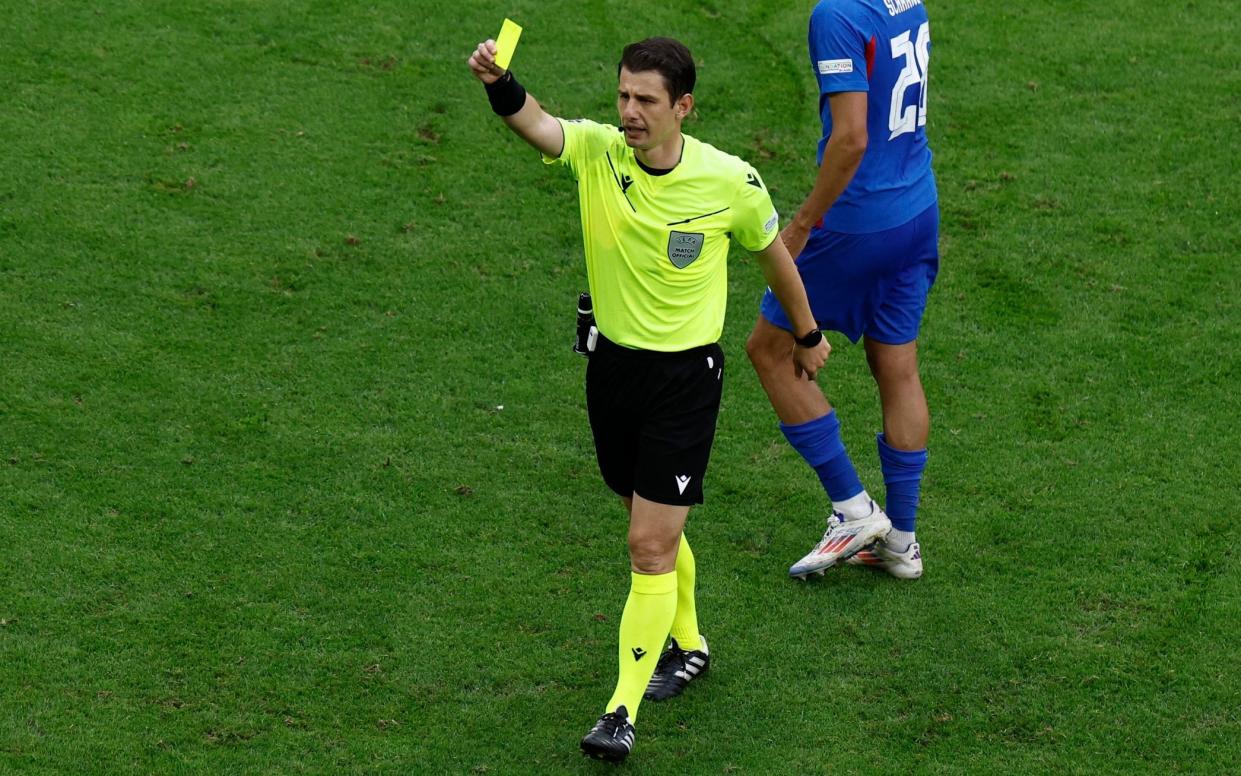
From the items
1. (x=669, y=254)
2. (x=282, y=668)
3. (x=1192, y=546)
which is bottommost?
(x=282, y=668)

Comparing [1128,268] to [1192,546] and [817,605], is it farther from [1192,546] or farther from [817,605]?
[817,605]

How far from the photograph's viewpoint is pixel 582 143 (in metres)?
4.81

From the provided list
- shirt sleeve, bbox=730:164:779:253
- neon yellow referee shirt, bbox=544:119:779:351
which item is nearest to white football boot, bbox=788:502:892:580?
neon yellow referee shirt, bbox=544:119:779:351

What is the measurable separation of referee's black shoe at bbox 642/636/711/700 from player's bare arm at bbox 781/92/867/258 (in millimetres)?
1479

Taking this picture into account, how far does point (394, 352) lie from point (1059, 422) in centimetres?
296

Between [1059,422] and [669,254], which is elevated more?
[669,254]

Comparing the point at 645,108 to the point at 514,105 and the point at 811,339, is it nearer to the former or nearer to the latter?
the point at 514,105

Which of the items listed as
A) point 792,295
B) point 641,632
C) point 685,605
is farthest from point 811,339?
point 641,632

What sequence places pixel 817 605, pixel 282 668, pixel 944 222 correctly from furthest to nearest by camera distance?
pixel 944 222 → pixel 817 605 → pixel 282 668

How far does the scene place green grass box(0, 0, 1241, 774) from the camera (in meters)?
5.19

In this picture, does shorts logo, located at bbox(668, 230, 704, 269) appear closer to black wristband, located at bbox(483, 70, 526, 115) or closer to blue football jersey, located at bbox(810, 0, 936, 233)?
black wristband, located at bbox(483, 70, 526, 115)

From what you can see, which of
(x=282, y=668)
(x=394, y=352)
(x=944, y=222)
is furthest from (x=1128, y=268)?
(x=282, y=668)

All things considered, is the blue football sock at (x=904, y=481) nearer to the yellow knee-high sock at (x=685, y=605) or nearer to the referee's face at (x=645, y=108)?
the yellow knee-high sock at (x=685, y=605)

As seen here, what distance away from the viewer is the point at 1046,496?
6344mm
